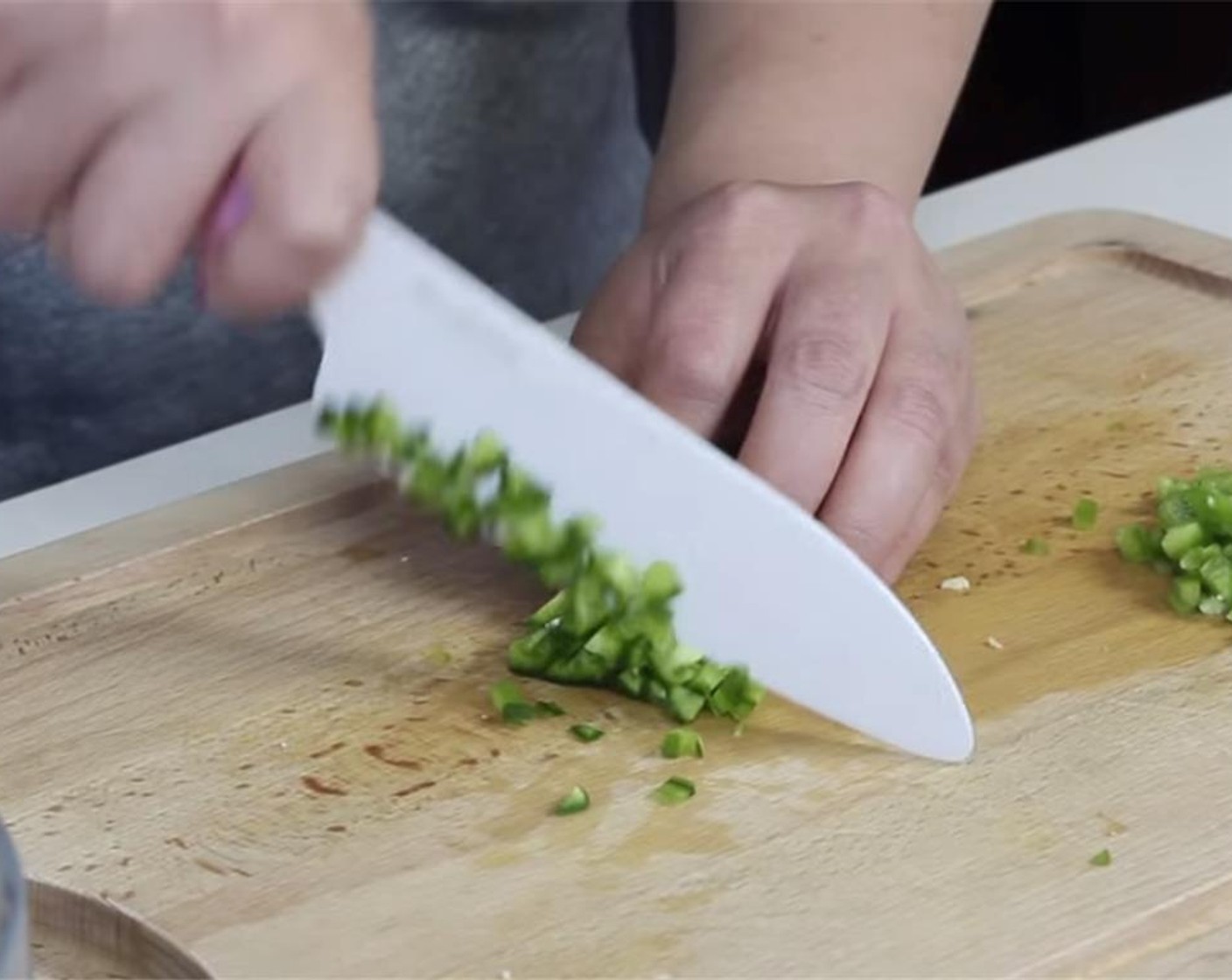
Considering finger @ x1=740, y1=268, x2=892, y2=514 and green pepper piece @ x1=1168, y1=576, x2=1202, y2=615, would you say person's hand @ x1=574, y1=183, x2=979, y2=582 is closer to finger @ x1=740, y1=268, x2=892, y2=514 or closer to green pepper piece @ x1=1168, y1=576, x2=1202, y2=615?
finger @ x1=740, y1=268, x2=892, y2=514

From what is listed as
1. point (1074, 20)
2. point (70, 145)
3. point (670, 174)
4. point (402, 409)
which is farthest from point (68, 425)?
point (1074, 20)

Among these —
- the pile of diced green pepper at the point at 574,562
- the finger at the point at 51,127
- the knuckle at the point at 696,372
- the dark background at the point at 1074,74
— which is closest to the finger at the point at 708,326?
the knuckle at the point at 696,372

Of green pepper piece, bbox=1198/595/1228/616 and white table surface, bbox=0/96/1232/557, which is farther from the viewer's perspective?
white table surface, bbox=0/96/1232/557

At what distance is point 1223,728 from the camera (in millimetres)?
851

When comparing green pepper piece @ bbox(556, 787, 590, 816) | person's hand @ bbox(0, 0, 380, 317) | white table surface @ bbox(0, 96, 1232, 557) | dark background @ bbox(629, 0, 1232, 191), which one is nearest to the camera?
person's hand @ bbox(0, 0, 380, 317)

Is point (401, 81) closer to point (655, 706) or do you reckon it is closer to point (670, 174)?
point (670, 174)

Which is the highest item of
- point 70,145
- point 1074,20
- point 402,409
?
point 70,145

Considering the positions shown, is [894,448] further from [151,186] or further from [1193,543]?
[151,186]

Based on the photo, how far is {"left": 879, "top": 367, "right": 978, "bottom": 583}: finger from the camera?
949mm

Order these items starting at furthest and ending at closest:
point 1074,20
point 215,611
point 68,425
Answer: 1. point 1074,20
2. point 68,425
3. point 215,611

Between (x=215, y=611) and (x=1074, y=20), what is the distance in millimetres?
1653

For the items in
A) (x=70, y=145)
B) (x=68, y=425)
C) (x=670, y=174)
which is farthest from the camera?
(x=68, y=425)

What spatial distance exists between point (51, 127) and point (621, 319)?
14.1 inches

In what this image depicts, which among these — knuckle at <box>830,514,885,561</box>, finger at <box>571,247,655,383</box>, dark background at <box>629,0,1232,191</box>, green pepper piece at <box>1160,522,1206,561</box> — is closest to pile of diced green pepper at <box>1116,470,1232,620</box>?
green pepper piece at <box>1160,522,1206,561</box>
